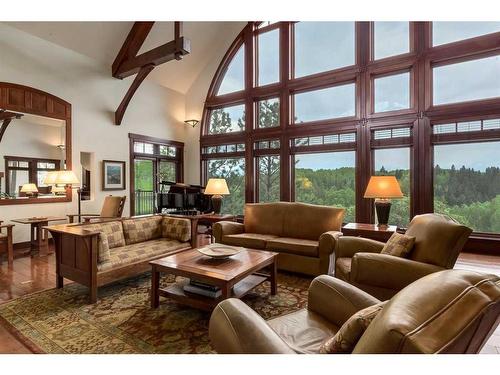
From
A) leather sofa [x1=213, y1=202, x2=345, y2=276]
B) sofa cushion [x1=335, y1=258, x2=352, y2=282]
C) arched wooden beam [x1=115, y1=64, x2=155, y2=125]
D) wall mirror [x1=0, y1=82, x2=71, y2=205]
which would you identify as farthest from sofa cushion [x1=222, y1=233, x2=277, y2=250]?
arched wooden beam [x1=115, y1=64, x2=155, y2=125]

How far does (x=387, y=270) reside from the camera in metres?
2.18

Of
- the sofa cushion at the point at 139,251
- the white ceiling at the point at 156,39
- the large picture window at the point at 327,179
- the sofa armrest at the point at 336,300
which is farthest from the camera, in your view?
the large picture window at the point at 327,179

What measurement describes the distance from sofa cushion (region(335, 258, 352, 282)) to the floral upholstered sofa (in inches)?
78.7

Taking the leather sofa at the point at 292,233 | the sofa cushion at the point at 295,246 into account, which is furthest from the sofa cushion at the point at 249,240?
the sofa cushion at the point at 295,246

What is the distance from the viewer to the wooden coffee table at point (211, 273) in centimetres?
223

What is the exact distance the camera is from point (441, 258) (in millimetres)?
2104

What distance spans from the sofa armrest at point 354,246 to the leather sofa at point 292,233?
0.26 m

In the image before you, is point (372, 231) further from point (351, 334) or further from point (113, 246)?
point (113, 246)

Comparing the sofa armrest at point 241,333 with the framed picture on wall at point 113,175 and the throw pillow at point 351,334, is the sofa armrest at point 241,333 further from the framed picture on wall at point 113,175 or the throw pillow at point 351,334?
the framed picture on wall at point 113,175

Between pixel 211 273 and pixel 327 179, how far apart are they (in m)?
4.43

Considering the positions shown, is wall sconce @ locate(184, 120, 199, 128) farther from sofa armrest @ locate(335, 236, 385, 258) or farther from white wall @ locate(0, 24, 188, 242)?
sofa armrest @ locate(335, 236, 385, 258)

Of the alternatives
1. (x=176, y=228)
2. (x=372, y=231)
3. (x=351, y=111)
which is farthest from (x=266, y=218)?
(x=351, y=111)

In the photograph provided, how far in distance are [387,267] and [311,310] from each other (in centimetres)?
88
